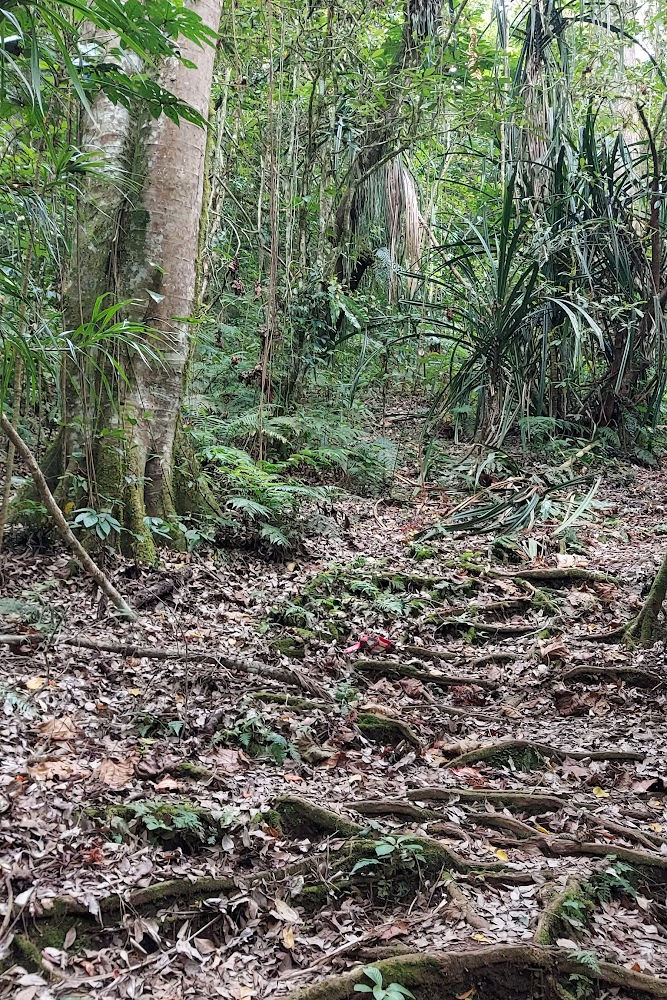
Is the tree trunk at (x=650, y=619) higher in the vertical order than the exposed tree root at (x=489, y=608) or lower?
higher

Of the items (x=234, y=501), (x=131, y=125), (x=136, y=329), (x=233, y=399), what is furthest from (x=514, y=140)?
(x=136, y=329)

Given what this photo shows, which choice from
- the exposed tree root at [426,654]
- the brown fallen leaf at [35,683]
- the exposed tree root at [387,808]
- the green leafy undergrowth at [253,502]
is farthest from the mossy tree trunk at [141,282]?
the exposed tree root at [387,808]

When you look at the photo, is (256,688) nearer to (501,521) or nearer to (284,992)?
(284,992)

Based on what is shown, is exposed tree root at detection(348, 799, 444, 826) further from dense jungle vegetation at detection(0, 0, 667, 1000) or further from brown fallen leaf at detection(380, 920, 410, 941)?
brown fallen leaf at detection(380, 920, 410, 941)

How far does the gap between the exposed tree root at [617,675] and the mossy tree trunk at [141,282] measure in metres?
2.22

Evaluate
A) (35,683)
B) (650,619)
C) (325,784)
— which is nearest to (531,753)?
(325,784)

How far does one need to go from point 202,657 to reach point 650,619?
6.96ft

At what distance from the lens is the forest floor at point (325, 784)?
1827mm

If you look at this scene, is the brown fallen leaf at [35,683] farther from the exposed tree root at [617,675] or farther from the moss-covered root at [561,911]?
the exposed tree root at [617,675]

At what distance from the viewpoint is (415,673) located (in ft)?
11.3

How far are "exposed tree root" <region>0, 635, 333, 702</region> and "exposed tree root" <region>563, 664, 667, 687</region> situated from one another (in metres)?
1.14

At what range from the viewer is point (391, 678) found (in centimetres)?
347

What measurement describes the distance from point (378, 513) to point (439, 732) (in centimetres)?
271

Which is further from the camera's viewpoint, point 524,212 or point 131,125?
point 524,212
